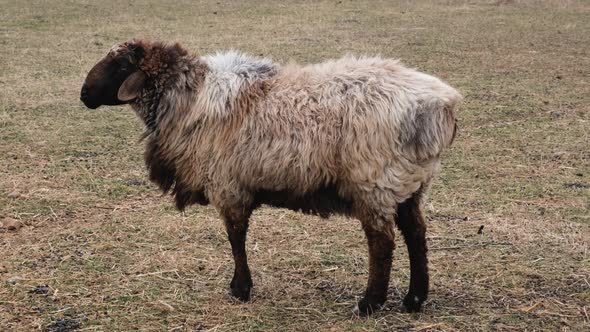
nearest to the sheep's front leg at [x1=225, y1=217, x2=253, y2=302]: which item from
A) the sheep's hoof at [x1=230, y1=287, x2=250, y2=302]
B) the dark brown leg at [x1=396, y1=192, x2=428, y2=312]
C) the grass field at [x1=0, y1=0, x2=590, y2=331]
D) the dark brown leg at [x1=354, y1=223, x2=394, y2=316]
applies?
the sheep's hoof at [x1=230, y1=287, x2=250, y2=302]

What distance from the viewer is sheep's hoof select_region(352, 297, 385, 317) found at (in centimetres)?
493

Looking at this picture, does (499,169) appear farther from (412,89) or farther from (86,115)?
(86,115)

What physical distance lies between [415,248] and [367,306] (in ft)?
1.61

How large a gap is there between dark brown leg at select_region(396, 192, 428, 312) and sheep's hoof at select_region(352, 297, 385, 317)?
21 cm

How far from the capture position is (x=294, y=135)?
4.80 m

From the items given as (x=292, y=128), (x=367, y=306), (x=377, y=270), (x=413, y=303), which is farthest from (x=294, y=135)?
(x=413, y=303)

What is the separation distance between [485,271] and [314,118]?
6.14ft

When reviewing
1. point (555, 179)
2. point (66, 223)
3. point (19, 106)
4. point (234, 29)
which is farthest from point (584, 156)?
point (234, 29)

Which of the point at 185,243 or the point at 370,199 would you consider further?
the point at 185,243

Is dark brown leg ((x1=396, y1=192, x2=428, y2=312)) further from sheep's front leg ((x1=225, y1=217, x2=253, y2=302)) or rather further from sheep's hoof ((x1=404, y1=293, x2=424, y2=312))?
sheep's front leg ((x1=225, y1=217, x2=253, y2=302))

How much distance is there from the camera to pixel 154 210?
694 cm

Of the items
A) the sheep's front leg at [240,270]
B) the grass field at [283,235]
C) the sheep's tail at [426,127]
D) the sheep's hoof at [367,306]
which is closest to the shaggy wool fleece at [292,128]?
the sheep's tail at [426,127]

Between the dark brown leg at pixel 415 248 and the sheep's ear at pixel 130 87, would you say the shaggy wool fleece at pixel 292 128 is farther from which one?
the dark brown leg at pixel 415 248

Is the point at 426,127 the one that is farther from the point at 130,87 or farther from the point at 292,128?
the point at 130,87
